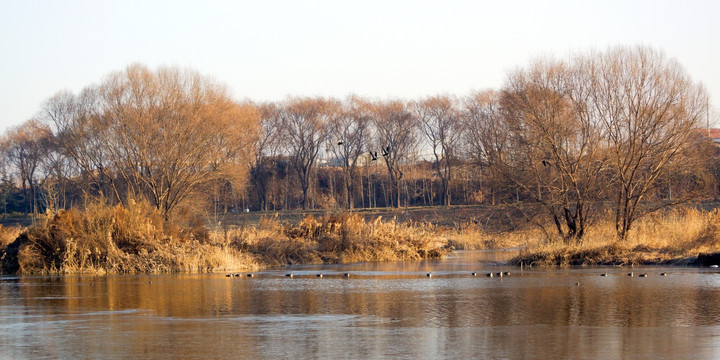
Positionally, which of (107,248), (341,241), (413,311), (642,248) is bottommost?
(413,311)

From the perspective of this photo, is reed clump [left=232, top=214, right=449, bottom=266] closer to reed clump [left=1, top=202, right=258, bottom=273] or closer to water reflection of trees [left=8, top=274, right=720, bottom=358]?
reed clump [left=1, top=202, right=258, bottom=273]

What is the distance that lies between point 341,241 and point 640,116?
15234 mm

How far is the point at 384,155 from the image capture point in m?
37.5

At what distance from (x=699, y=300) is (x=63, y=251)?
23964 mm

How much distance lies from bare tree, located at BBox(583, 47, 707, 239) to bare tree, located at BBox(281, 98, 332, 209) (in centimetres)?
5378

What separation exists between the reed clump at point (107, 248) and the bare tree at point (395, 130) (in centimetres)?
5669

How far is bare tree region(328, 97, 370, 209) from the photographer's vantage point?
88.5 m

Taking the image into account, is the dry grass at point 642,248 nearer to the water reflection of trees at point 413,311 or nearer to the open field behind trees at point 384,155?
the open field behind trees at point 384,155

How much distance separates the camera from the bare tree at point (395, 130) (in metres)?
88.1

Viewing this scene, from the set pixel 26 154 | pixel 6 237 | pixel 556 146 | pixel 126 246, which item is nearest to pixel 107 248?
pixel 126 246

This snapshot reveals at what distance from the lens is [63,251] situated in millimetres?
31188

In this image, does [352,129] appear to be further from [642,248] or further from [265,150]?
[642,248]

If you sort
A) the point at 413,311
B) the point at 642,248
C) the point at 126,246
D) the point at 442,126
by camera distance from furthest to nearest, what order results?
the point at 442,126 < the point at 642,248 < the point at 126,246 < the point at 413,311

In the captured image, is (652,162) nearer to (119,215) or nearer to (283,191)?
(119,215)
